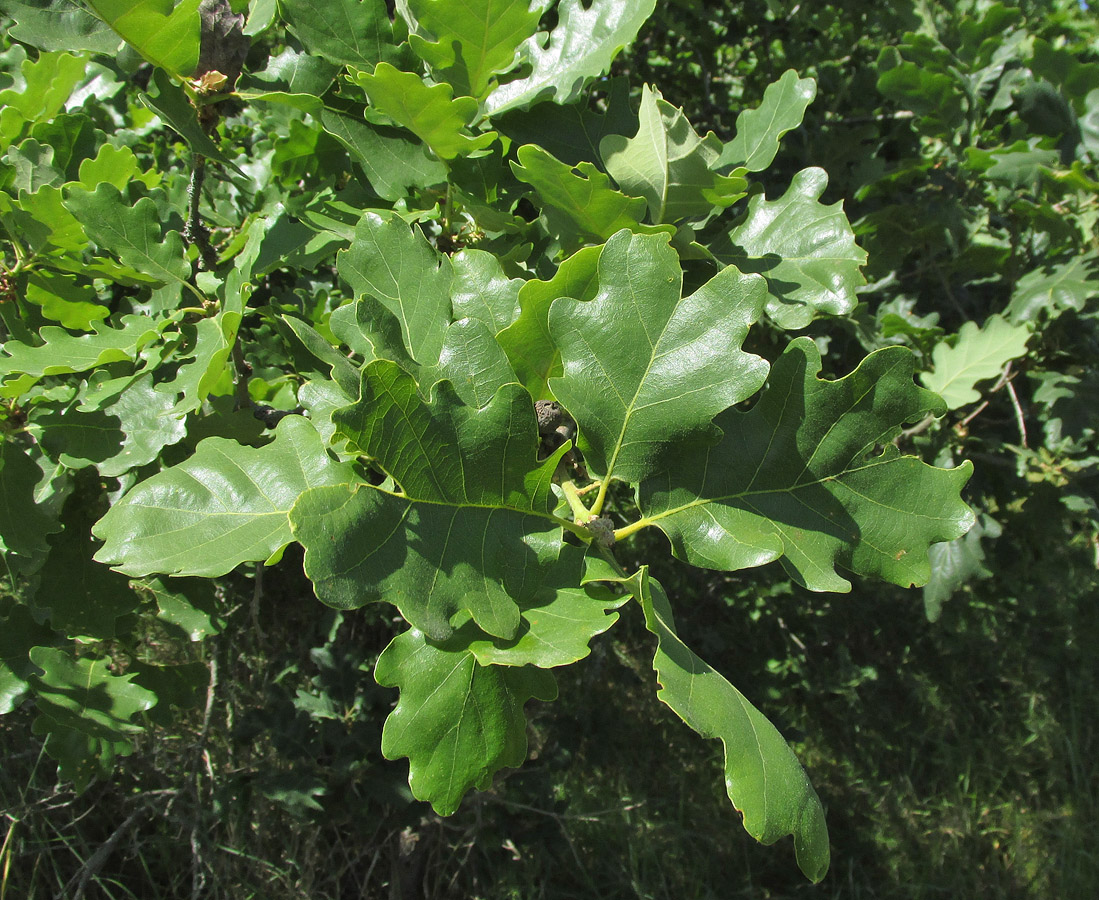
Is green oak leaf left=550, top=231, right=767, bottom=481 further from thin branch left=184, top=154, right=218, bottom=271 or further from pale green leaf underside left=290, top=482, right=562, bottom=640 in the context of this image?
thin branch left=184, top=154, right=218, bottom=271

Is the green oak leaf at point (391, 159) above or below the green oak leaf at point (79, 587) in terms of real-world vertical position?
above

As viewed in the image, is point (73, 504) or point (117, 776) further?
point (117, 776)

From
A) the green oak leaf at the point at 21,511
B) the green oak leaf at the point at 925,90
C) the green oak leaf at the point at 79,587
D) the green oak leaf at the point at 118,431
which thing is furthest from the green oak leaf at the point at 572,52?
the green oak leaf at the point at 925,90

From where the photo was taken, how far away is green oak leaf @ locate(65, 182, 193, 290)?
1188 mm

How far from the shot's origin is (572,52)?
4.04 ft

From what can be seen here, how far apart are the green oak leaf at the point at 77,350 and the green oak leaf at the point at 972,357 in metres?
1.69

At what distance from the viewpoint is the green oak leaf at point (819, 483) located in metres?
1.00

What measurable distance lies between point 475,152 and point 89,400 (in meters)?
0.65

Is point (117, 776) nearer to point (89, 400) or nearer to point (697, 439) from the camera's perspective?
point (89, 400)

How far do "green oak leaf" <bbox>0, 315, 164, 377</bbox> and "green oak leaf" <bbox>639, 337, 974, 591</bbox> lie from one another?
772 millimetres

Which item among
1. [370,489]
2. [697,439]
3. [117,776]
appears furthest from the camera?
[117,776]

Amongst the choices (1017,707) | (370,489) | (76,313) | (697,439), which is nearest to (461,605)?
(370,489)

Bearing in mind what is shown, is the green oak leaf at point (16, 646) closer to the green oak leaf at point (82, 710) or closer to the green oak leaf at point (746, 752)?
the green oak leaf at point (82, 710)

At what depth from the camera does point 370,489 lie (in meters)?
0.84
